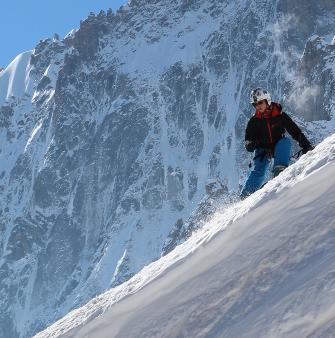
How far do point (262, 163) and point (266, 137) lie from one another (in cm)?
39

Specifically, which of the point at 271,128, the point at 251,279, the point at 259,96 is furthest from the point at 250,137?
the point at 251,279

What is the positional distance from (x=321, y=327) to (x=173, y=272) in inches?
78.3

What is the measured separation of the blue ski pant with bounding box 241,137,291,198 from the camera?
9.65m

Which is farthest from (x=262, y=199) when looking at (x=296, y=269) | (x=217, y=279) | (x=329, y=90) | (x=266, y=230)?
Result: (x=329, y=90)

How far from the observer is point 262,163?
1023 centimetres

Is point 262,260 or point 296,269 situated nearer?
point 296,269

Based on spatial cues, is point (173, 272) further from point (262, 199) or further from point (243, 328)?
point (243, 328)

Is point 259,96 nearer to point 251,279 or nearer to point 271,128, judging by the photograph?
point 271,128

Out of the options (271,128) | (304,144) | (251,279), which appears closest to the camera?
(251,279)

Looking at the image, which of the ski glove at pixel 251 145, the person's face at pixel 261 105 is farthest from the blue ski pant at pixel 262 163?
the person's face at pixel 261 105

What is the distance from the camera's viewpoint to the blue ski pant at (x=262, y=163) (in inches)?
380

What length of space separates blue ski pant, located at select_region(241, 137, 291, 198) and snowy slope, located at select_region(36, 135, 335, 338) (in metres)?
3.23

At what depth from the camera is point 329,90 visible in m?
154

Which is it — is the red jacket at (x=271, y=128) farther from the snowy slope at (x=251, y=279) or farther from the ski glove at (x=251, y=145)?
the snowy slope at (x=251, y=279)
